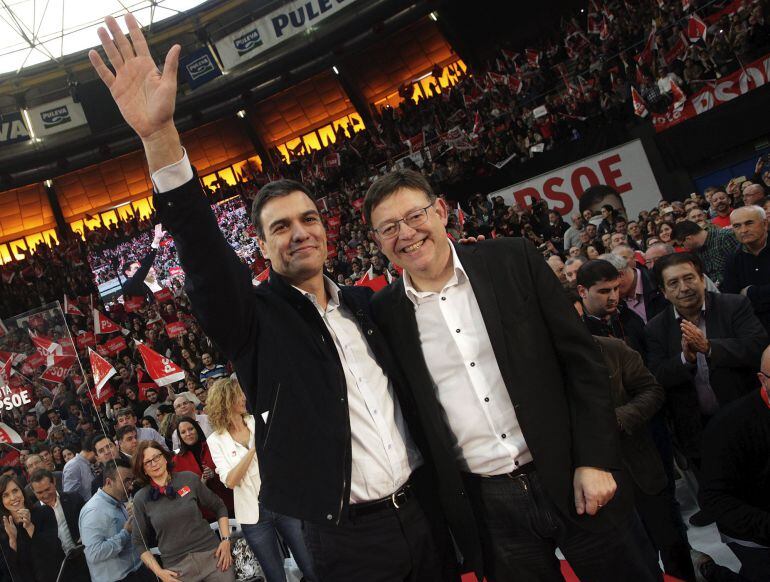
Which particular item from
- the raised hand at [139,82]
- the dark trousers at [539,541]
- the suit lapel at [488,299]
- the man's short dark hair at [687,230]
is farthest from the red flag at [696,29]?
the raised hand at [139,82]

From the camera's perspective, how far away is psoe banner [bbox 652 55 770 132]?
10820 mm

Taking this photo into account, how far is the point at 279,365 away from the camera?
1972 millimetres

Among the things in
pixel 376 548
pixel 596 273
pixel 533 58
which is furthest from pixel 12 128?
pixel 376 548

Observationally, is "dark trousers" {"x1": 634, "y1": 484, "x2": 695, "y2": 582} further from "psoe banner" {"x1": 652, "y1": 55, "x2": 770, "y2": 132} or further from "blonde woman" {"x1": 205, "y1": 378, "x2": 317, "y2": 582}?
"psoe banner" {"x1": 652, "y1": 55, "x2": 770, "y2": 132}

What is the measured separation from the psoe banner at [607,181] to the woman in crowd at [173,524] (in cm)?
1012

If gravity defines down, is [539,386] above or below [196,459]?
above

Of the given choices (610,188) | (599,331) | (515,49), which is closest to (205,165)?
(515,49)

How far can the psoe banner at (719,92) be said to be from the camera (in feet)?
35.5

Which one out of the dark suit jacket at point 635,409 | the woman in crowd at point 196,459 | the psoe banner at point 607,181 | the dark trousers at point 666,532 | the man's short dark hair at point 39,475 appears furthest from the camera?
the psoe banner at point 607,181

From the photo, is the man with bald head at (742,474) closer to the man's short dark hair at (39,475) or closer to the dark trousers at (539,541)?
the dark trousers at (539,541)

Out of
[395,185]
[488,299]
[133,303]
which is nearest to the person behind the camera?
[488,299]

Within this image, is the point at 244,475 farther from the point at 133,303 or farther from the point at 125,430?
the point at 133,303

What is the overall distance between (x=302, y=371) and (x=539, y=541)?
93 cm

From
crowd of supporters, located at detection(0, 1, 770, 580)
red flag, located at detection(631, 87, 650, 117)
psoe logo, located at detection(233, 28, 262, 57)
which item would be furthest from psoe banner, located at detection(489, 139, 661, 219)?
psoe logo, located at detection(233, 28, 262, 57)
